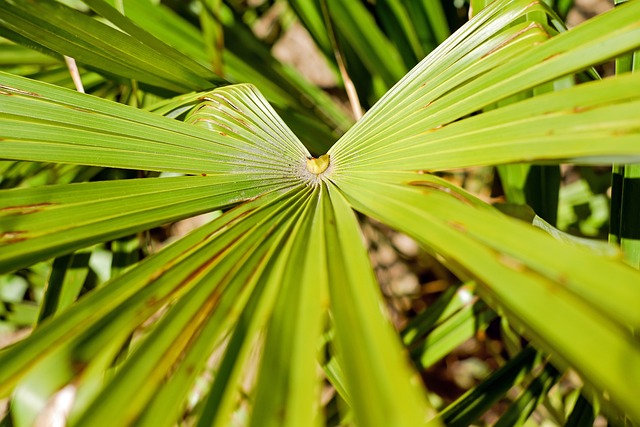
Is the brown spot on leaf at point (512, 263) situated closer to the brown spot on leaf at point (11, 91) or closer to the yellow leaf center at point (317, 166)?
the yellow leaf center at point (317, 166)

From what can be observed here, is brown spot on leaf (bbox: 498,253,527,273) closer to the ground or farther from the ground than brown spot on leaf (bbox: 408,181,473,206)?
closer to the ground

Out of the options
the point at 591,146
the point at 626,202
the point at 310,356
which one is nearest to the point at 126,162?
the point at 310,356

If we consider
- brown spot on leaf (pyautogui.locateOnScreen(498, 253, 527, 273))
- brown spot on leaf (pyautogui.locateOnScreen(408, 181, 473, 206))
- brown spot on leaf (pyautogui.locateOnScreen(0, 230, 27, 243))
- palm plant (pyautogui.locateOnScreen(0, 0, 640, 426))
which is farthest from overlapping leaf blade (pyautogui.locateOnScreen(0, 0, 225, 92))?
brown spot on leaf (pyautogui.locateOnScreen(498, 253, 527, 273))

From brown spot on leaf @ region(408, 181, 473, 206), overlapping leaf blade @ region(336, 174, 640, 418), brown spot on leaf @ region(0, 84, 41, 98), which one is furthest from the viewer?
brown spot on leaf @ region(0, 84, 41, 98)

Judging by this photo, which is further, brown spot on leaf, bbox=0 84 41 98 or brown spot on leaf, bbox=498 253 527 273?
brown spot on leaf, bbox=0 84 41 98

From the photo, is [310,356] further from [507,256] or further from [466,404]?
[466,404]

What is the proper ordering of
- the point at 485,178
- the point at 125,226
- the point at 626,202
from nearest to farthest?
the point at 125,226
the point at 626,202
the point at 485,178

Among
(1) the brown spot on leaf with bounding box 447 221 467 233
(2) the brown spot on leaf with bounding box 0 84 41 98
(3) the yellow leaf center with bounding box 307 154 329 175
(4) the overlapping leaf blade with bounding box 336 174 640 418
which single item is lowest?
(4) the overlapping leaf blade with bounding box 336 174 640 418

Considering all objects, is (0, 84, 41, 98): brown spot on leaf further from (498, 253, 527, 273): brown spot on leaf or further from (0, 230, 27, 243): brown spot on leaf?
(498, 253, 527, 273): brown spot on leaf

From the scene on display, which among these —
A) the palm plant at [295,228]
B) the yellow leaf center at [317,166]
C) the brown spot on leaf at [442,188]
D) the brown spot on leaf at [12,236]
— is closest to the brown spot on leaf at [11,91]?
the palm plant at [295,228]
